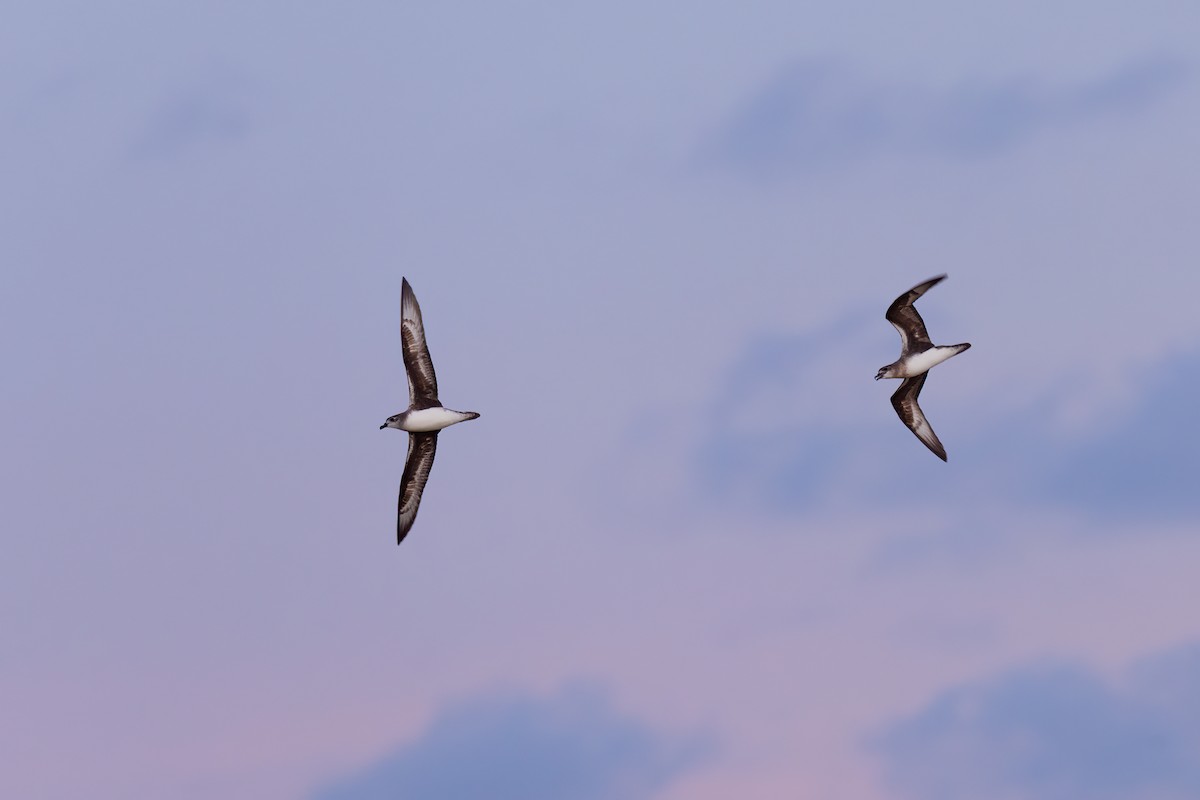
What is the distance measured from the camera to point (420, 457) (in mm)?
54562

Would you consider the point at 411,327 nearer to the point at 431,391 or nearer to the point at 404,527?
the point at 431,391

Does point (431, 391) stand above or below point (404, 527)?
above

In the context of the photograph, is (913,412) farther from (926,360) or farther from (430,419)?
(430,419)

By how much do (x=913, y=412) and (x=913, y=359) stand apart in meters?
3.62

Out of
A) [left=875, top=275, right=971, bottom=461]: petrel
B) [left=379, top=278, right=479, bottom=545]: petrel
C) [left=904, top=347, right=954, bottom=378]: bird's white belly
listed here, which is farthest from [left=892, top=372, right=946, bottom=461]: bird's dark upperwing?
[left=379, top=278, right=479, bottom=545]: petrel

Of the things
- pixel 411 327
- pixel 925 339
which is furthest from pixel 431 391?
pixel 925 339

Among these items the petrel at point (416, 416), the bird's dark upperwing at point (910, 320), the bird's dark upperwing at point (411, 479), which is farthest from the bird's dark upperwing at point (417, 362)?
the bird's dark upperwing at point (910, 320)

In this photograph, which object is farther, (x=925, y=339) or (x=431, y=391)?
(x=925, y=339)

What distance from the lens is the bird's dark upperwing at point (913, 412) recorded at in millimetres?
61062

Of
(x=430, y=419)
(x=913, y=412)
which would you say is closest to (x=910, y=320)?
(x=913, y=412)

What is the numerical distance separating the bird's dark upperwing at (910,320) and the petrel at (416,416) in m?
14.6

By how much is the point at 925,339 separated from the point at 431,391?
16.6 m

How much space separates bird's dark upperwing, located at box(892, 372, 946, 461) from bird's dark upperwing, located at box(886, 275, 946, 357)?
263cm

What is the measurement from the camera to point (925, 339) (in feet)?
190
